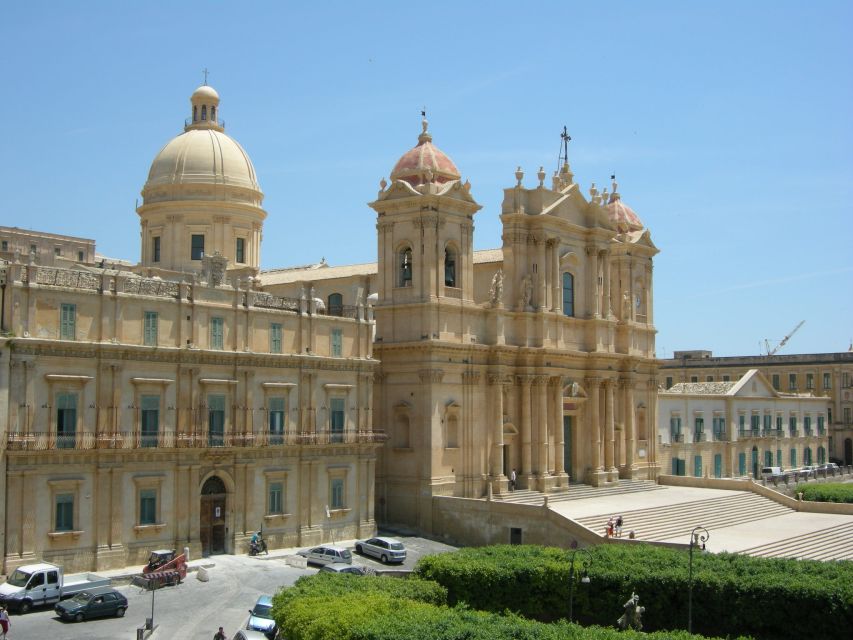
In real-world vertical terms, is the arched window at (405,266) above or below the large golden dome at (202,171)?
below

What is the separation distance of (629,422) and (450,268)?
1717 centimetres

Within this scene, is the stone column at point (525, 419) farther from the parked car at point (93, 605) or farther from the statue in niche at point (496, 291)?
the parked car at point (93, 605)

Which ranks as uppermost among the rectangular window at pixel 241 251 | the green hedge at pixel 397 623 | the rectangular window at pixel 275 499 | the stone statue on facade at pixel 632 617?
the rectangular window at pixel 241 251

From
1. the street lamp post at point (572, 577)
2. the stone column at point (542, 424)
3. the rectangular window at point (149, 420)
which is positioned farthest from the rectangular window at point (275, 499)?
the stone column at point (542, 424)

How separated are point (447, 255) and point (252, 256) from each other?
40.6ft

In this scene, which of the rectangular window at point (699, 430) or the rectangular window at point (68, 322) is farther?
the rectangular window at point (699, 430)

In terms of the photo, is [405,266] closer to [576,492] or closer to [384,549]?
[384,549]

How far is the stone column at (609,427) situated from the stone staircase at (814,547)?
42.8 ft

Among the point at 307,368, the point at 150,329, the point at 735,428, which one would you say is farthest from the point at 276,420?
the point at 735,428

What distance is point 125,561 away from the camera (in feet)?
128

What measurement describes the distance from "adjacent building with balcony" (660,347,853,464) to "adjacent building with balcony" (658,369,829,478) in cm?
822

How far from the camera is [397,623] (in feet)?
86.2

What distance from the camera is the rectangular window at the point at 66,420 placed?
37688 mm

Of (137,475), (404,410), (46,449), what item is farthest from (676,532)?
(46,449)
